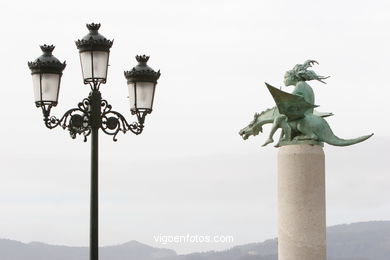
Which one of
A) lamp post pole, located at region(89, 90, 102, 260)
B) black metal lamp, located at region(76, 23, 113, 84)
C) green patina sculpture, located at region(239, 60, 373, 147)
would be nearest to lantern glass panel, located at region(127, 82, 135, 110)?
black metal lamp, located at region(76, 23, 113, 84)

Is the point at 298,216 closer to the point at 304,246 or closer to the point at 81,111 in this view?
the point at 304,246

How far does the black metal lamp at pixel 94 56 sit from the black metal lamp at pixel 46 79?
0.28 m

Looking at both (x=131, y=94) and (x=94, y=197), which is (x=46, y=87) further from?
(x=94, y=197)

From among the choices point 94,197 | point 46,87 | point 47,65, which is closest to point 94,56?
point 47,65

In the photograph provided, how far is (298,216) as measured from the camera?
13.7 meters

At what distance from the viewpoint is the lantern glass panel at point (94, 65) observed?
10484mm

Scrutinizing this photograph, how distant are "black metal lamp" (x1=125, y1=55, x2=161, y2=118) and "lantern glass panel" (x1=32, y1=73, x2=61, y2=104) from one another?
882 millimetres

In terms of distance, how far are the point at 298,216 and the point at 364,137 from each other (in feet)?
6.07

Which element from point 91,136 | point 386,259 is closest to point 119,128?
point 91,136

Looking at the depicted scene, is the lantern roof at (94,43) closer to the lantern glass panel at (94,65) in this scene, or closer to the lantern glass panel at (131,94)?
the lantern glass panel at (94,65)

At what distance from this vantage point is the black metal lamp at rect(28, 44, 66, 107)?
34.6 ft

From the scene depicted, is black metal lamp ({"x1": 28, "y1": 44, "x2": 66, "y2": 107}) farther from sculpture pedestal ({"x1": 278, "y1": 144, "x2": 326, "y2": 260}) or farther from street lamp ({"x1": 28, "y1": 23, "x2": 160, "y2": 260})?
sculpture pedestal ({"x1": 278, "y1": 144, "x2": 326, "y2": 260})

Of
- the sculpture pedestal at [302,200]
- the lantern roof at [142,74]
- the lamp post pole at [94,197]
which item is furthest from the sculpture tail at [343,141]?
the lamp post pole at [94,197]

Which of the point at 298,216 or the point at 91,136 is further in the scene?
the point at 298,216
